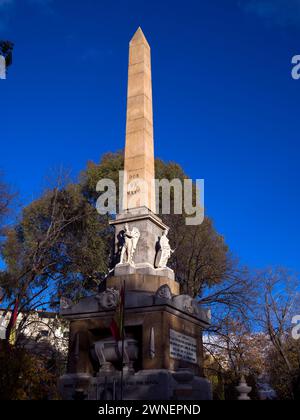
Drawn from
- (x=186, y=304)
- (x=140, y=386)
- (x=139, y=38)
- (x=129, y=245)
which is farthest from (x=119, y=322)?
(x=139, y=38)

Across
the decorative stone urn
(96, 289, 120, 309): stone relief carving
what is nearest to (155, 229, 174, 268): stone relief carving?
(96, 289, 120, 309): stone relief carving

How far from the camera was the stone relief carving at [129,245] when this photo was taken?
13.7 metres

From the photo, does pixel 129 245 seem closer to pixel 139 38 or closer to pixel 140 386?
pixel 140 386

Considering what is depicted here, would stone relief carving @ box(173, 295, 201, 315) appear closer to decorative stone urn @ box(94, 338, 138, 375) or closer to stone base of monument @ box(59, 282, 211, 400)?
stone base of monument @ box(59, 282, 211, 400)

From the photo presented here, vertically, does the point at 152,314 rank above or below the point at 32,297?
below

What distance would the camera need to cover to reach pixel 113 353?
12.1 metres

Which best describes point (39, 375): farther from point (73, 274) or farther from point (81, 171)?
point (81, 171)

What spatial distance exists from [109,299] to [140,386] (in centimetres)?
255

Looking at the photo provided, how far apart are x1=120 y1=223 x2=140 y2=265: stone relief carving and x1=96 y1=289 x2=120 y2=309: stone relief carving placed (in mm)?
1257

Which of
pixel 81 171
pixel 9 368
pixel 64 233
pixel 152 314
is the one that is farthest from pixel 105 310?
pixel 81 171

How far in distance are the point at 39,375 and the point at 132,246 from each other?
5.12 m

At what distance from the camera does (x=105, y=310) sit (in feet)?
41.1
